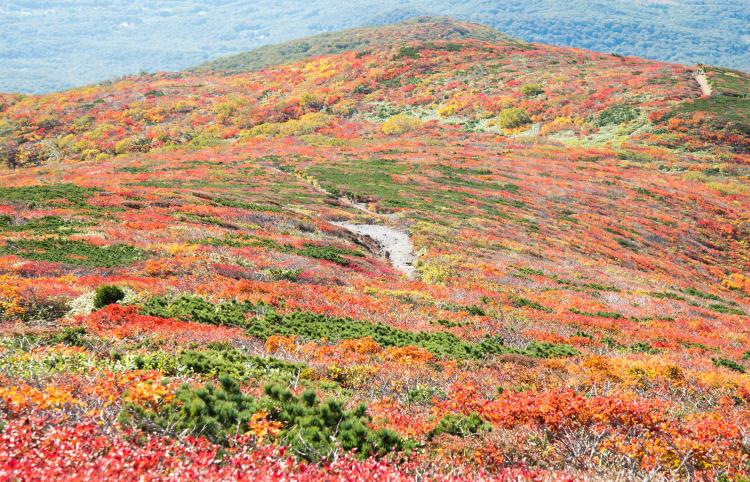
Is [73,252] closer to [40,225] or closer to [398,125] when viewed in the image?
[40,225]

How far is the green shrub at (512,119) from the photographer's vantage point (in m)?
81.0

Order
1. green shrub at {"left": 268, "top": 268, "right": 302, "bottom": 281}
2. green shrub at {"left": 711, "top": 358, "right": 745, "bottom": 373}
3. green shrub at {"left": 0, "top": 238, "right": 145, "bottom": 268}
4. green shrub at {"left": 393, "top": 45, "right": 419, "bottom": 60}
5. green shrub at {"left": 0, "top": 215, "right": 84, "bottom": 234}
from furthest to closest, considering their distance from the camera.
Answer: green shrub at {"left": 393, "top": 45, "right": 419, "bottom": 60} → green shrub at {"left": 0, "top": 215, "right": 84, "bottom": 234} → green shrub at {"left": 268, "top": 268, "right": 302, "bottom": 281} → green shrub at {"left": 0, "top": 238, "right": 145, "bottom": 268} → green shrub at {"left": 711, "top": 358, "right": 745, "bottom": 373}

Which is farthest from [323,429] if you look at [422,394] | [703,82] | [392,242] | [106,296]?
[703,82]

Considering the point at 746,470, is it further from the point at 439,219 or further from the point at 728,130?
the point at 728,130

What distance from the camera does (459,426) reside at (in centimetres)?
754

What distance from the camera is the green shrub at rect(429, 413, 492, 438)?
24.5 ft

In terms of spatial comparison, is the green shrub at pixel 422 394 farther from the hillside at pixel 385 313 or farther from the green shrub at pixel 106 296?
the green shrub at pixel 106 296

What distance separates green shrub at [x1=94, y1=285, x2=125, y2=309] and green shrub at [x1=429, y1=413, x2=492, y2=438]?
9.90 meters

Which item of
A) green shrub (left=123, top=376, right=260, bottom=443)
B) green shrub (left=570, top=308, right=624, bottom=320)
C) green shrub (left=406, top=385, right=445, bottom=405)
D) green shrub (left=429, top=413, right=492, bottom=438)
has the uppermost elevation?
green shrub (left=123, top=376, right=260, bottom=443)

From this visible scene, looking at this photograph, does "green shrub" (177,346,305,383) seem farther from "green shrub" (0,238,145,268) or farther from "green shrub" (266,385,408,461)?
"green shrub" (0,238,145,268)

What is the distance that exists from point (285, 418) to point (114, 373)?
9.77 feet

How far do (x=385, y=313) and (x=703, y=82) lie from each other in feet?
337

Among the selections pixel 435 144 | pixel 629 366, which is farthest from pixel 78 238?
pixel 435 144

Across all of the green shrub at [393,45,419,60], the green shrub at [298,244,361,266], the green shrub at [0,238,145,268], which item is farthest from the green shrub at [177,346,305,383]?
the green shrub at [393,45,419,60]
